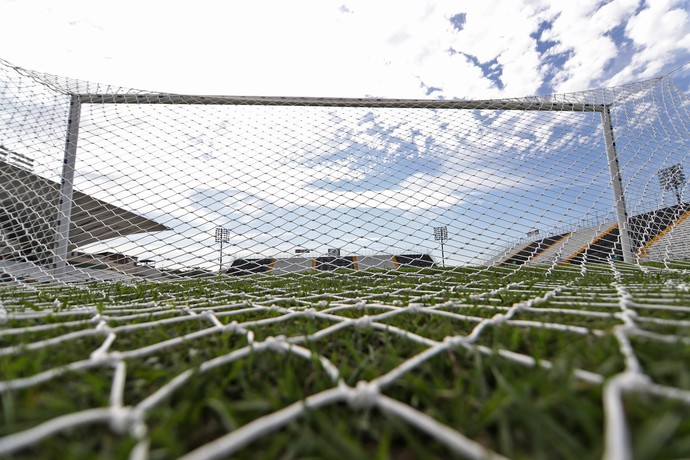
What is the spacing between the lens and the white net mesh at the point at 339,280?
0.38 m

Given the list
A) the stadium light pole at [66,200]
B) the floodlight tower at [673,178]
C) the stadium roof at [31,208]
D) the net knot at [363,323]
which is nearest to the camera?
the net knot at [363,323]

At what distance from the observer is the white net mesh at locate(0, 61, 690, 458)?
38 cm

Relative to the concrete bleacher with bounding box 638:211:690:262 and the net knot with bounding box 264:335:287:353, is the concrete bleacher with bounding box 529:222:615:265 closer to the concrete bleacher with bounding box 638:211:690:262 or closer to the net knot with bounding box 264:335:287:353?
the concrete bleacher with bounding box 638:211:690:262

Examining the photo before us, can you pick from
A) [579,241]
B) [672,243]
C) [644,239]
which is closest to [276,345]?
[644,239]

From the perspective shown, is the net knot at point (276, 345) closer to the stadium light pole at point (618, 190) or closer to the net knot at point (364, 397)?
the net knot at point (364, 397)

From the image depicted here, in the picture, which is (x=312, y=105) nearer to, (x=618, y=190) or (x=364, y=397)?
(x=618, y=190)

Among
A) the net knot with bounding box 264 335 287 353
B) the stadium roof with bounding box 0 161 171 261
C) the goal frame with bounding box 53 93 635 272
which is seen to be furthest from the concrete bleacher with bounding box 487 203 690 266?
the stadium roof with bounding box 0 161 171 261

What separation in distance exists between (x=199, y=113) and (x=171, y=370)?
3.30 m

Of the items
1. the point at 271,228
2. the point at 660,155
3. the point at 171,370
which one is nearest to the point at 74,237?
the point at 271,228

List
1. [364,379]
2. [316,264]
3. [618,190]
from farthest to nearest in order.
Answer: [316,264] → [618,190] → [364,379]

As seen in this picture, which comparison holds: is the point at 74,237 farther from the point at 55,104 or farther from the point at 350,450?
the point at 350,450

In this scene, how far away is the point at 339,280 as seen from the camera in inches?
94.8

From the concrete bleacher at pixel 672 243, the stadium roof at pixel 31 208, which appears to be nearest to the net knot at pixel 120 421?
the stadium roof at pixel 31 208

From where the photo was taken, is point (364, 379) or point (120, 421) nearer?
point (120, 421)
